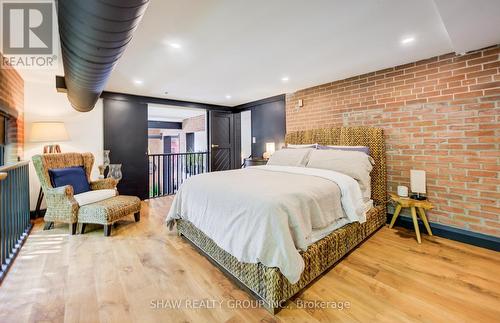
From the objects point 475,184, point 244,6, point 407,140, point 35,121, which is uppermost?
point 244,6

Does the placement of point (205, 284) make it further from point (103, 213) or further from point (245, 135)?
point (245, 135)

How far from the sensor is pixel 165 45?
2.32 m

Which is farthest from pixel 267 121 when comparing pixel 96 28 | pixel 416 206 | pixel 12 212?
pixel 12 212

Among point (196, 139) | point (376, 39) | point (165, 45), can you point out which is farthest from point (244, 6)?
point (196, 139)

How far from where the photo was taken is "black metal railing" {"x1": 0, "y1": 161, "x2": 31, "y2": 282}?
1.94 metres

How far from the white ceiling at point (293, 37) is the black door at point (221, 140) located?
2133 millimetres

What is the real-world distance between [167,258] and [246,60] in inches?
94.6

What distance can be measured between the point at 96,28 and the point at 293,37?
1.69 m

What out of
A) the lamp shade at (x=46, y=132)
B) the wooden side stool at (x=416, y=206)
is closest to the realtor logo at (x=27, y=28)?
the lamp shade at (x=46, y=132)

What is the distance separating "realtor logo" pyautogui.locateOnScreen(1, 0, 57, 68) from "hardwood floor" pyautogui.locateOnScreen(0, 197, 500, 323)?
209 centimetres

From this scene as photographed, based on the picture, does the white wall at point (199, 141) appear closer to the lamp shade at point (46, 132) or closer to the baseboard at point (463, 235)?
the lamp shade at point (46, 132)

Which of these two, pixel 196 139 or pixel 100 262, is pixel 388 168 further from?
pixel 196 139

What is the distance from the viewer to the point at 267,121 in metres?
5.00

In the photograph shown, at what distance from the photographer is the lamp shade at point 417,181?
2643 millimetres
